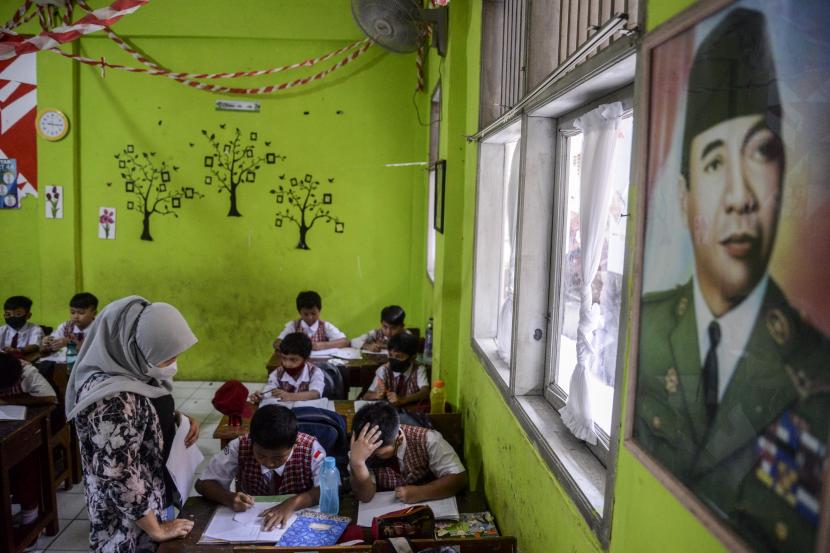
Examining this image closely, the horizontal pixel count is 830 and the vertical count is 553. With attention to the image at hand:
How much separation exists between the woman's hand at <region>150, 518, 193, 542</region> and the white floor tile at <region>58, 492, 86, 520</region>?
6.87 ft

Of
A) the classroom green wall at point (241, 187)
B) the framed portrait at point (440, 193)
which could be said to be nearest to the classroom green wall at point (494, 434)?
the framed portrait at point (440, 193)

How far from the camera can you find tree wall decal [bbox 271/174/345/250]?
272 inches

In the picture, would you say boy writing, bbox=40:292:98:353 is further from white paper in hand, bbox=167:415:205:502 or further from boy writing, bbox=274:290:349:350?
white paper in hand, bbox=167:415:205:502

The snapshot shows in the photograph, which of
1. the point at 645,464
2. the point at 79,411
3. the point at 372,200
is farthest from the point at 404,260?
the point at 645,464

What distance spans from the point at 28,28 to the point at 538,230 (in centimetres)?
655

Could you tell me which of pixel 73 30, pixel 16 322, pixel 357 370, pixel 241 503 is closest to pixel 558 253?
pixel 241 503

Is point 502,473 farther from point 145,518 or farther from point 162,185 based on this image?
point 162,185

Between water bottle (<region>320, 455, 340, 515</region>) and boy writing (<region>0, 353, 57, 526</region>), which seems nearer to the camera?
water bottle (<region>320, 455, 340, 515</region>)

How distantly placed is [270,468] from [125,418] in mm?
802

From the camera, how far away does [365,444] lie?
284cm

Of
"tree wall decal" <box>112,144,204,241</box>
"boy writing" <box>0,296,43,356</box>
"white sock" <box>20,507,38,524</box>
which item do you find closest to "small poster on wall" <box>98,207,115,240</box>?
"tree wall decal" <box>112,144,204,241</box>

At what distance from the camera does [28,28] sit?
21.8 ft

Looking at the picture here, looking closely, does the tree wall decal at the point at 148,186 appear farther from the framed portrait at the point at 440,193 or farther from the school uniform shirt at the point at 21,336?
the framed portrait at the point at 440,193

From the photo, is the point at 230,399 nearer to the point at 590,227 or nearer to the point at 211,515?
the point at 211,515
